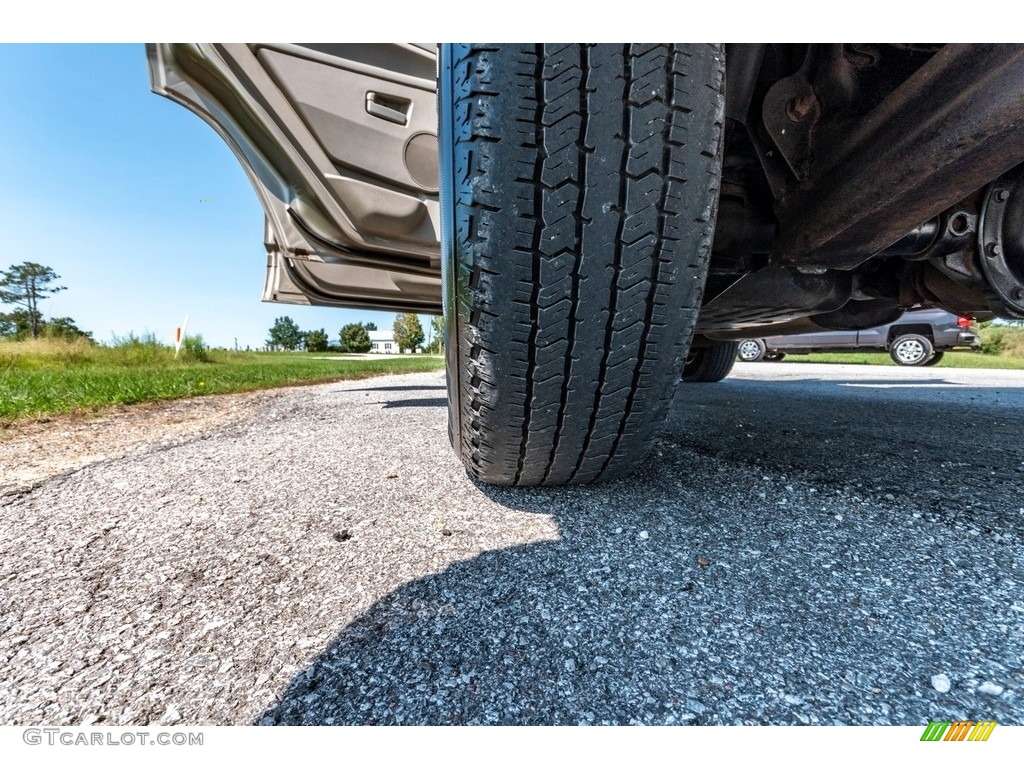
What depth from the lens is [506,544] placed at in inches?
30.7

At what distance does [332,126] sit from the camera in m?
1.69

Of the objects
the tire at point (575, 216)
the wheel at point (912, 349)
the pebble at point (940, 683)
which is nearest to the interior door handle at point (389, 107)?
the tire at point (575, 216)

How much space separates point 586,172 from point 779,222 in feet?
1.70

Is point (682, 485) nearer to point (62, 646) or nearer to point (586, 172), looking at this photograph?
point (586, 172)

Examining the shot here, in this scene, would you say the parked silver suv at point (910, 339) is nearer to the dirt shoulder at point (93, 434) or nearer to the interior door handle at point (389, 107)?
the interior door handle at point (389, 107)

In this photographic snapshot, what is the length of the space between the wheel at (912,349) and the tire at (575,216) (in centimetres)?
948

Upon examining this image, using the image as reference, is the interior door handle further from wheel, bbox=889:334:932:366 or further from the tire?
wheel, bbox=889:334:932:366

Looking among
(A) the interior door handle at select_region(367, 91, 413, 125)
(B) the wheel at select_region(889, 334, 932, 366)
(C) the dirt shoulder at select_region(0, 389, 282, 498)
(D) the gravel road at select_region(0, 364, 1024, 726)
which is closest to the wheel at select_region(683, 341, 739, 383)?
(D) the gravel road at select_region(0, 364, 1024, 726)

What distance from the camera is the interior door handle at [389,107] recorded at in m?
1.69

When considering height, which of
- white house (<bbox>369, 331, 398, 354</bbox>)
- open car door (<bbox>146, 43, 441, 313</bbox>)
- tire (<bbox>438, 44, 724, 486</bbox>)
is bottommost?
white house (<bbox>369, 331, 398, 354</bbox>)

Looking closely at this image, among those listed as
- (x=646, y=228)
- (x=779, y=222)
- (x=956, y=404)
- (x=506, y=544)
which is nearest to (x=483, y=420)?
(x=506, y=544)

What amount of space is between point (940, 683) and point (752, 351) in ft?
31.8

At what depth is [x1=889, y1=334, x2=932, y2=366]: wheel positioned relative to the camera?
749 centimetres
